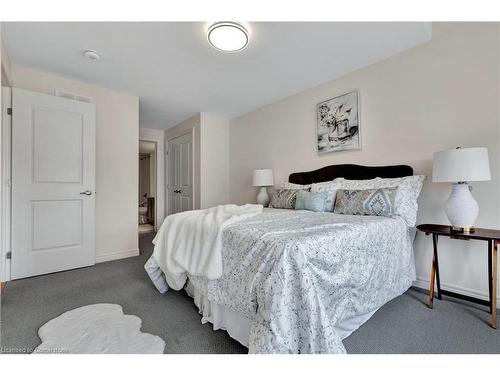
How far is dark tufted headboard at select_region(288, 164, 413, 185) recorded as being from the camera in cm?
240

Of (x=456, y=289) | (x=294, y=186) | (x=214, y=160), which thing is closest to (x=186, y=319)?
(x=294, y=186)

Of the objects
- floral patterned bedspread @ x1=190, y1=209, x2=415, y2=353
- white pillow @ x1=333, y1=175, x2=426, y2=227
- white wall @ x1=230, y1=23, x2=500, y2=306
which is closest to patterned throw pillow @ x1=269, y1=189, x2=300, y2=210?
white wall @ x1=230, y1=23, x2=500, y2=306

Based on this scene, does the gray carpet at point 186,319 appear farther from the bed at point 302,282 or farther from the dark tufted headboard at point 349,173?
the dark tufted headboard at point 349,173

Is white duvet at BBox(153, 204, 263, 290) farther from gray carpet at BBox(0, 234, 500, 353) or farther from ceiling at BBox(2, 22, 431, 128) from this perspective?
ceiling at BBox(2, 22, 431, 128)

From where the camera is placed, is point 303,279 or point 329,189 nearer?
point 303,279

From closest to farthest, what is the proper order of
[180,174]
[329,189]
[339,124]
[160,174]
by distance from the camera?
[329,189] < [339,124] < [180,174] < [160,174]

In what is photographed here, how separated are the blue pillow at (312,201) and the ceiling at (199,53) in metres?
1.47

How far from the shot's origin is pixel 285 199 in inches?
118

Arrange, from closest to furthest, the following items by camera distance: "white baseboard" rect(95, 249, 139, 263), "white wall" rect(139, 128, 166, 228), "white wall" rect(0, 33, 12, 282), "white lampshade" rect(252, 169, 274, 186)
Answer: "white wall" rect(0, 33, 12, 282), "white baseboard" rect(95, 249, 139, 263), "white lampshade" rect(252, 169, 274, 186), "white wall" rect(139, 128, 166, 228)

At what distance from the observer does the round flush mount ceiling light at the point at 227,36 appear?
6.37ft

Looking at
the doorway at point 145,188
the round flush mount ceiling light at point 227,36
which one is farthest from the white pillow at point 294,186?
the doorway at point 145,188

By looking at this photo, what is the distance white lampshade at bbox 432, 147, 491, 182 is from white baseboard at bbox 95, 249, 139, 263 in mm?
3749

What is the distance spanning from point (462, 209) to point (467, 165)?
34 centimetres

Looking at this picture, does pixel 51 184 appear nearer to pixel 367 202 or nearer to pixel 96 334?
pixel 96 334
